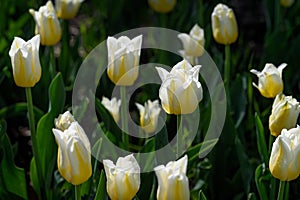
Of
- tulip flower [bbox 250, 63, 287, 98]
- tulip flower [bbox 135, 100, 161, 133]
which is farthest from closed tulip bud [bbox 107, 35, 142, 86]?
tulip flower [bbox 250, 63, 287, 98]

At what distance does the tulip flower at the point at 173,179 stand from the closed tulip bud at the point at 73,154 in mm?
191

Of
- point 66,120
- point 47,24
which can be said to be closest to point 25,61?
point 66,120

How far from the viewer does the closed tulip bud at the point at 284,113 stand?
5.59 ft

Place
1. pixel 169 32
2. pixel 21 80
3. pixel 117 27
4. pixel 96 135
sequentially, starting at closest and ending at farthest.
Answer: pixel 21 80 < pixel 96 135 < pixel 169 32 < pixel 117 27

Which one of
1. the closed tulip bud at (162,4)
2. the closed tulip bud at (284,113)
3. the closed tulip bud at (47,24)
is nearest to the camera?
the closed tulip bud at (284,113)

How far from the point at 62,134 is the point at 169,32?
1.52m

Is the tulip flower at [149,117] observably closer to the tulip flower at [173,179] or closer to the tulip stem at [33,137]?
the tulip stem at [33,137]

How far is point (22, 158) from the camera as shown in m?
2.58

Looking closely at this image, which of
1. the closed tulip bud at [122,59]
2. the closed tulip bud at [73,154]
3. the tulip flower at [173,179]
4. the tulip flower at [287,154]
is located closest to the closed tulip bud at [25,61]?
the closed tulip bud at [122,59]

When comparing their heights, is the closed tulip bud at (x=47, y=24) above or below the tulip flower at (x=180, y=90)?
above

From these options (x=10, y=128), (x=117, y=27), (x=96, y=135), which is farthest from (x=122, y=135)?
(x=117, y=27)

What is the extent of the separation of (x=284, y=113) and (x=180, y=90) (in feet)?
0.99

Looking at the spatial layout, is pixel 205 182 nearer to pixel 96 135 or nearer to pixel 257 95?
pixel 96 135

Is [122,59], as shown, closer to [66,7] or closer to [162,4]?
[66,7]
